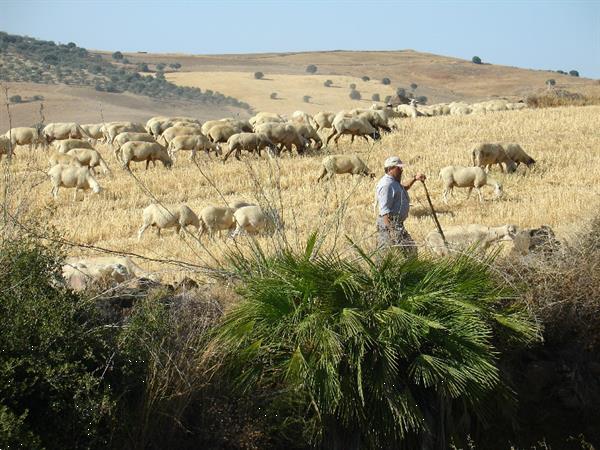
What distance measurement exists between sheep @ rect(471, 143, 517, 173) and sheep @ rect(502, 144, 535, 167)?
0.35 feet

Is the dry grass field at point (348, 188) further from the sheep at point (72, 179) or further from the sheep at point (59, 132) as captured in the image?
the sheep at point (59, 132)

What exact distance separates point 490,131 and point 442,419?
23.8 m

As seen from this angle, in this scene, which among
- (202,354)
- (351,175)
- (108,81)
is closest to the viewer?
(202,354)

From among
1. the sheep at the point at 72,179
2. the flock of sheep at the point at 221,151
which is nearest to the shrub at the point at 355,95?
the flock of sheep at the point at 221,151

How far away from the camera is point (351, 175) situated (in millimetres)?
24781

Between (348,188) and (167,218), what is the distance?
5.62 metres

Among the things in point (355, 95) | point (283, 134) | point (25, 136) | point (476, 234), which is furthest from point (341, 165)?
point (355, 95)

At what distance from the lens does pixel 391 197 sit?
11953 mm

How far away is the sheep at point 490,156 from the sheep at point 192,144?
24.4 feet

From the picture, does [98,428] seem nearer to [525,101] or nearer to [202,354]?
[202,354]

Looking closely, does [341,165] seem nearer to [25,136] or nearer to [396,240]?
[25,136]

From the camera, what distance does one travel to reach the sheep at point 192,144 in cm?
2825

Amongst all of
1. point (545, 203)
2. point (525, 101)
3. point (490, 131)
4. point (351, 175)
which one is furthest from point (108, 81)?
point (545, 203)

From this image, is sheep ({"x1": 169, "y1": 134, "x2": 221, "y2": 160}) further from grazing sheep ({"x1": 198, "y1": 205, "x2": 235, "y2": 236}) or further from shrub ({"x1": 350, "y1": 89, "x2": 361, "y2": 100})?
shrub ({"x1": 350, "y1": 89, "x2": 361, "y2": 100})
